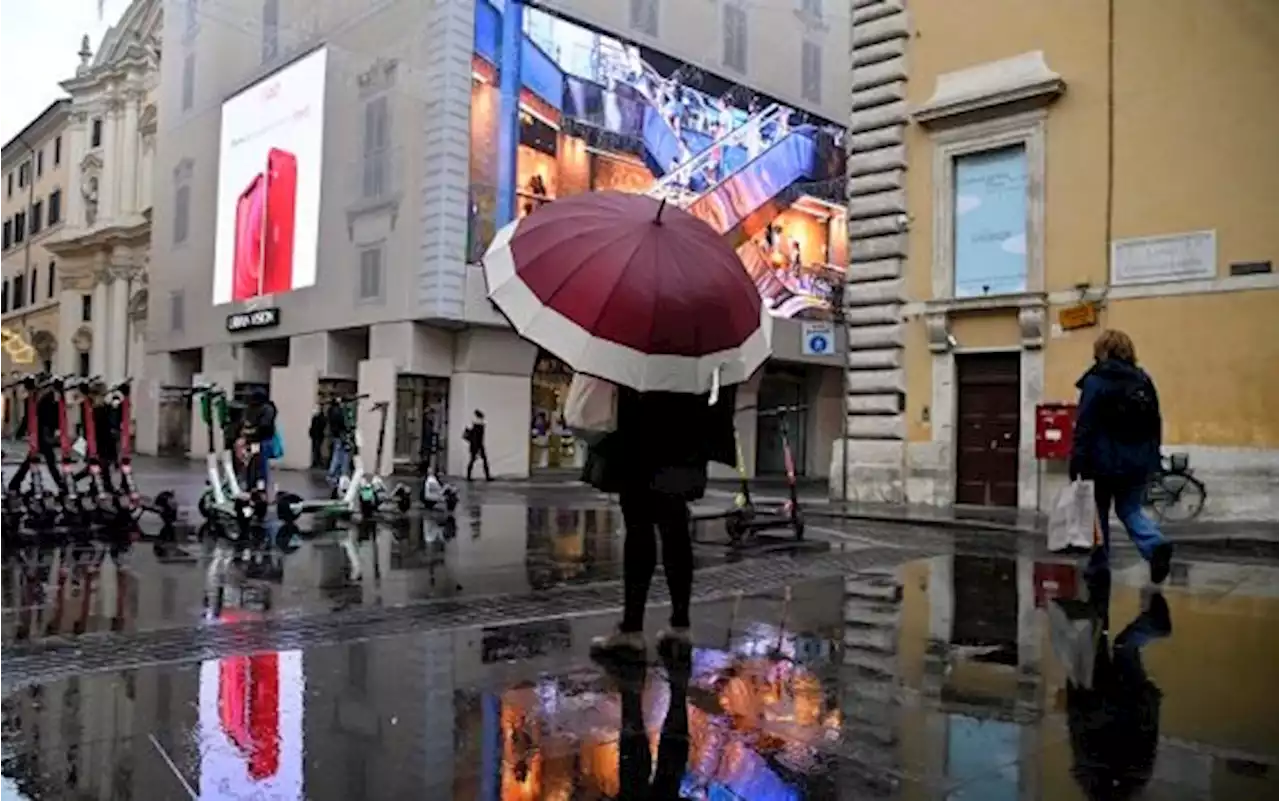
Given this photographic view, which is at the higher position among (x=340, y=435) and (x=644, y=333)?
(x=644, y=333)

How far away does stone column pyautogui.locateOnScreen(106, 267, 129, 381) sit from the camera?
49.2 meters

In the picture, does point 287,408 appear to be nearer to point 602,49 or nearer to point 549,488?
point 549,488

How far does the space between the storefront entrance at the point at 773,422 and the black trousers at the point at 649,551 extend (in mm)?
29919

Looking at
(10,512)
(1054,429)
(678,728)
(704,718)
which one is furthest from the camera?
(1054,429)

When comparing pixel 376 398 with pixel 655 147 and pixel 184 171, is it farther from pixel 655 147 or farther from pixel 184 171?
pixel 184 171

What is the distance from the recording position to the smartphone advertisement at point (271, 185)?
30844 mm

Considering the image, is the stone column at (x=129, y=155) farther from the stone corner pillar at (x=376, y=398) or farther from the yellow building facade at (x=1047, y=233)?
the yellow building facade at (x=1047, y=233)

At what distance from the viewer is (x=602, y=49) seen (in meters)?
30.5

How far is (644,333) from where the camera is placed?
4809 millimetres

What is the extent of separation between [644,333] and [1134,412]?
4525 millimetres

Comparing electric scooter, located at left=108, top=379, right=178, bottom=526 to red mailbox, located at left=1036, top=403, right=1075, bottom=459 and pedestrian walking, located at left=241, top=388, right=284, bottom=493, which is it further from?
red mailbox, located at left=1036, top=403, right=1075, bottom=459

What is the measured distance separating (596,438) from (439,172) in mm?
22900

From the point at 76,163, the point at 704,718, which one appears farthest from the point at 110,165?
the point at 704,718

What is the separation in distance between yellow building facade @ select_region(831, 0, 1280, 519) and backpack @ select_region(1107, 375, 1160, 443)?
7486 mm
